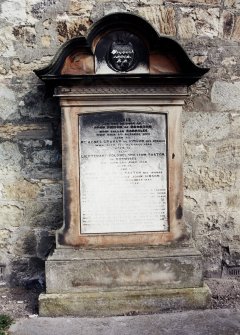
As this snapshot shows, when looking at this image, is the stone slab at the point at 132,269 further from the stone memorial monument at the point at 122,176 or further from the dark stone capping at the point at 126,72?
the dark stone capping at the point at 126,72

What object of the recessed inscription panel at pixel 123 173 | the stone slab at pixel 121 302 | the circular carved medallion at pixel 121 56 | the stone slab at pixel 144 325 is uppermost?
the circular carved medallion at pixel 121 56

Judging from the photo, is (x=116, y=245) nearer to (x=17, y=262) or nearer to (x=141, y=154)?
(x=141, y=154)

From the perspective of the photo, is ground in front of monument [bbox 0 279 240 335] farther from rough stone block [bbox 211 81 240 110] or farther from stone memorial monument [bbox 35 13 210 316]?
rough stone block [bbox 211 81 240 110]

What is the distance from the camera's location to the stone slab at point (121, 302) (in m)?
3.68

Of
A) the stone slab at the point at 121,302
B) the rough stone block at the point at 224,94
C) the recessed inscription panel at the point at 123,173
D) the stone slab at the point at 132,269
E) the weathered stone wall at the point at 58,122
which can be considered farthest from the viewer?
the rough stone block at the point at 224,94

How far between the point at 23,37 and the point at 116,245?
2228mm

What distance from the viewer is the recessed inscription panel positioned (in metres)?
3.93

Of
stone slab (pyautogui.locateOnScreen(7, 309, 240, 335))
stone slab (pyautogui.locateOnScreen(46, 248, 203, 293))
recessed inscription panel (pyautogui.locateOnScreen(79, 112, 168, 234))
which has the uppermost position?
recessed inscription panel (pyautogui.locateOnScreen(79, 112, 168, 234))

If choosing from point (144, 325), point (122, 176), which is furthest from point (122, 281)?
point (122, 176)

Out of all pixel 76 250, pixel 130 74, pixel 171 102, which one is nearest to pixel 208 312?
pixel 76 250

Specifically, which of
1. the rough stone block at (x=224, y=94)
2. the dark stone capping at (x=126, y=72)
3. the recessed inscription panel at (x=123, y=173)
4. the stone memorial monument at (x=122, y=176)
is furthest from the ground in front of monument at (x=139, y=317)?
the dark stone capping at (x=126, y=72)

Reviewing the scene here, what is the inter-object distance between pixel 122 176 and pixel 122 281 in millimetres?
904

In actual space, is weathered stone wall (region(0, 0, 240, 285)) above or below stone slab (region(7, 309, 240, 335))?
above

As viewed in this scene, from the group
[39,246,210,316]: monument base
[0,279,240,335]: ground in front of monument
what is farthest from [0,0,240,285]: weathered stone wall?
[39,246,210,316]: monument base
